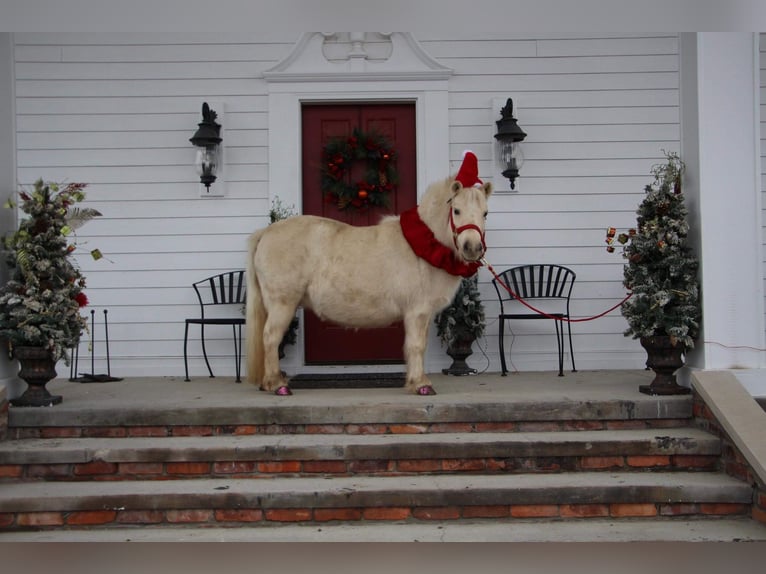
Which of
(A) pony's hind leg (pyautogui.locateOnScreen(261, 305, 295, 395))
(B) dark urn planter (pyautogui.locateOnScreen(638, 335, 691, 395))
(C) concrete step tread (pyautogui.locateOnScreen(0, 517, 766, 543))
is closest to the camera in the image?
(C) concrete step tread (pyautogui.locateOnScreen(0, 517, 766, 543))

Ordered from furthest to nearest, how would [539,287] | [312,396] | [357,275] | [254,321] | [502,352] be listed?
[539,287]
[502,352]
[254,321]
[357,275]
[312,396]

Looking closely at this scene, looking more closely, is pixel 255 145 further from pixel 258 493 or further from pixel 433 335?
pixel 258 493

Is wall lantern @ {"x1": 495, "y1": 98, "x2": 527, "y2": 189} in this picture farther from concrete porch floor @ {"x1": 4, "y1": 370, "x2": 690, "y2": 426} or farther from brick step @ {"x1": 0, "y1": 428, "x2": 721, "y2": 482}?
brick step @ {"x1": 0, "y1": 428, "x2": 721, "y2": 482}

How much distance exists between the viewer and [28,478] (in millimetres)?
4332

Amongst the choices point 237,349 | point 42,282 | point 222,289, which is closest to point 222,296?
point 222,289

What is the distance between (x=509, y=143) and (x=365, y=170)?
54.8 inches

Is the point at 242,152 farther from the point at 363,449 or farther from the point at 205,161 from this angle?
the point at 363,449

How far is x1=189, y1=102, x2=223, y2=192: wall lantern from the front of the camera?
652cm

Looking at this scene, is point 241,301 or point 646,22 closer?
point 646,22

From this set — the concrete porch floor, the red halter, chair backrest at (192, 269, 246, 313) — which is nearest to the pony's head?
the red halter

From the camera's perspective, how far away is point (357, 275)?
5.44 metres

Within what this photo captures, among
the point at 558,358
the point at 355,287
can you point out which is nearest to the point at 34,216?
the point at 355,287

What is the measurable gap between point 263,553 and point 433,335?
3.52m

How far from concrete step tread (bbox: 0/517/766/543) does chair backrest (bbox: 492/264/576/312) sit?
294 cm
